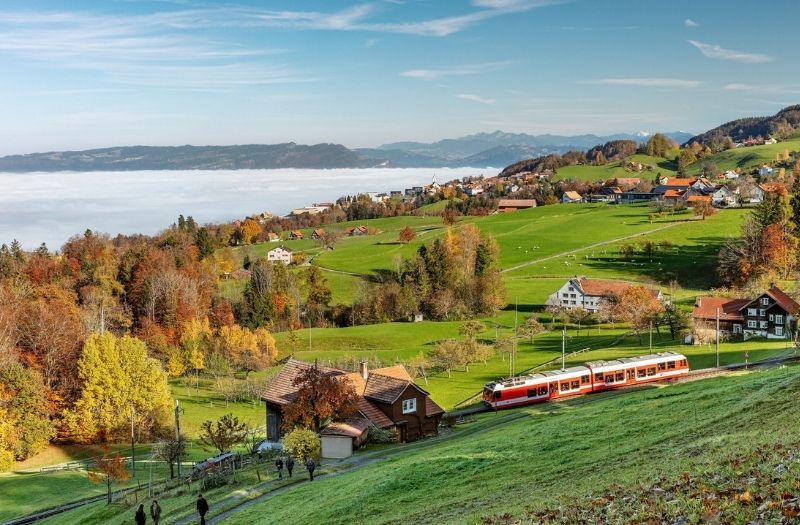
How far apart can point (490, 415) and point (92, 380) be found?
38.6 meters

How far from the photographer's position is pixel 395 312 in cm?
10800

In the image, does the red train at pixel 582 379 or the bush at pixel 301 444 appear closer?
the bush at pixel 301 444

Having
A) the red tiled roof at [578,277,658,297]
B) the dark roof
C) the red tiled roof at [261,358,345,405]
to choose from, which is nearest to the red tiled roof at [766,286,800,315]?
the red tiled roof at [578,277,658,297]

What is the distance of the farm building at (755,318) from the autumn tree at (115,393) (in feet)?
180

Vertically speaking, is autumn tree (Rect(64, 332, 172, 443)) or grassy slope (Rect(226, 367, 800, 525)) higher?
grassy slope (Rect(226, 367, 800, 525))

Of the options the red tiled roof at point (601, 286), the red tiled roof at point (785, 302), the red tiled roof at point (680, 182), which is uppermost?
the red tiled roof at point (680, 182)

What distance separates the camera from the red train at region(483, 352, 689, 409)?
50.7 metres

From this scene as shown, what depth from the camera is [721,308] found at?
7781cm

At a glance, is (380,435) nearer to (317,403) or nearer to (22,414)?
(317,403)

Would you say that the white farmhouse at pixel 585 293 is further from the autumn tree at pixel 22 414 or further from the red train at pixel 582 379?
the autumn tree at pixel 22 414

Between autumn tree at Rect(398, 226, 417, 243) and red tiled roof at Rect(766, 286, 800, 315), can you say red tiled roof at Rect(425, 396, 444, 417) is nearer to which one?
red tiled roof at Rect(766, 286, 800, 315)

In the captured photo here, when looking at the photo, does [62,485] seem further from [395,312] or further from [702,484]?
[395,312]

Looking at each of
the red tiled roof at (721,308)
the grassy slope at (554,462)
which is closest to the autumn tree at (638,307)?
the red tiled roof at (721,308)

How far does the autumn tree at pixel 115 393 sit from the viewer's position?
203 feet
